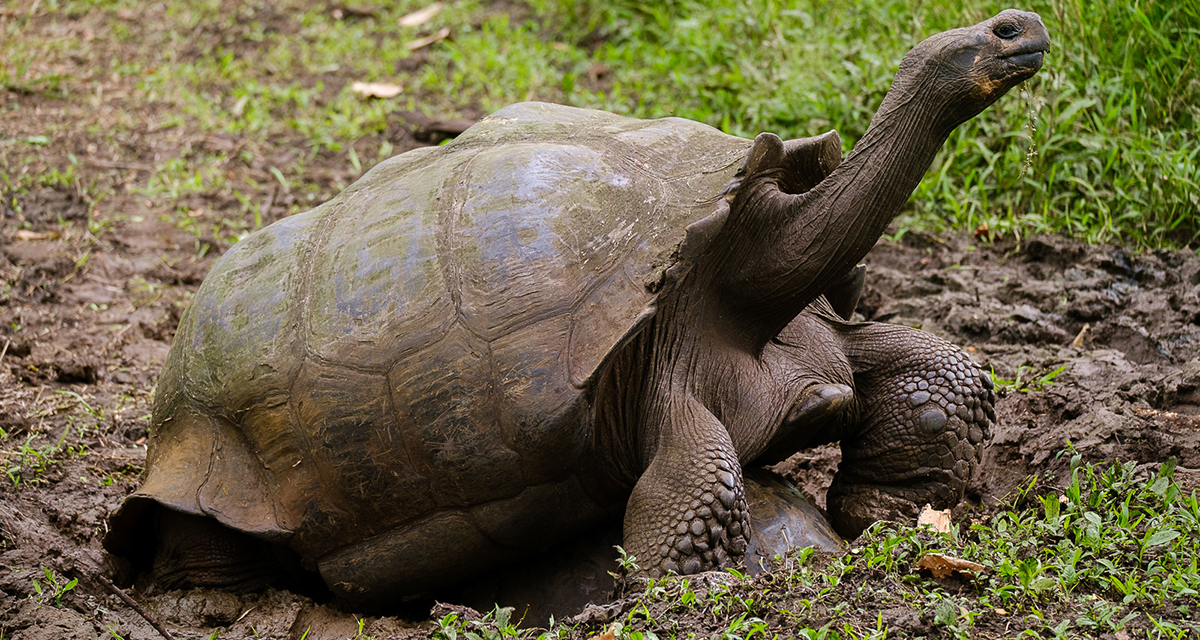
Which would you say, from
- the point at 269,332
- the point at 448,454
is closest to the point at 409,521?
the point at 448,454

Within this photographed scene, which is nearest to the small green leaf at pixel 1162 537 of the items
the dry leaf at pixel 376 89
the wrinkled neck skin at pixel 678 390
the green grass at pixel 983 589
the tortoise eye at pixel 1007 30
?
the green grass at pixel 983 589

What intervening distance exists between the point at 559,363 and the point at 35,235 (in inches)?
182

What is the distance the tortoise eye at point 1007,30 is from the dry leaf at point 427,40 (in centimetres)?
645

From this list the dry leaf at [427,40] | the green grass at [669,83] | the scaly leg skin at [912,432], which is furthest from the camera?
the dry leaf at [427,40]

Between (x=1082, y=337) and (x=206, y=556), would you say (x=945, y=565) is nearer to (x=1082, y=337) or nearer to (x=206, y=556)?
(x=1082, y=337)

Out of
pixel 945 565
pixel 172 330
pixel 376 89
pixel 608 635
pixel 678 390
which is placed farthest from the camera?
pixel 376 89

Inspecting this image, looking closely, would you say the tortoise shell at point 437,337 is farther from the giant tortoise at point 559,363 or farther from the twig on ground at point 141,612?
the twig on ground at point 141,612

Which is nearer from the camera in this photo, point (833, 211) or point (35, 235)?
point (833, 211)

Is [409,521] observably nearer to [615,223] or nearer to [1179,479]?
[615,223]

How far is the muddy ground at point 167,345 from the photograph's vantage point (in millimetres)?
3666

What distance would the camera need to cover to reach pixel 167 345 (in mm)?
5625

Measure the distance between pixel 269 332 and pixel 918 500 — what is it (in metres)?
2.32

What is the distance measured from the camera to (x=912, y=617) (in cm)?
279

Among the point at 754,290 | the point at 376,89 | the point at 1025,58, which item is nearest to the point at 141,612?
the point at 754,290
